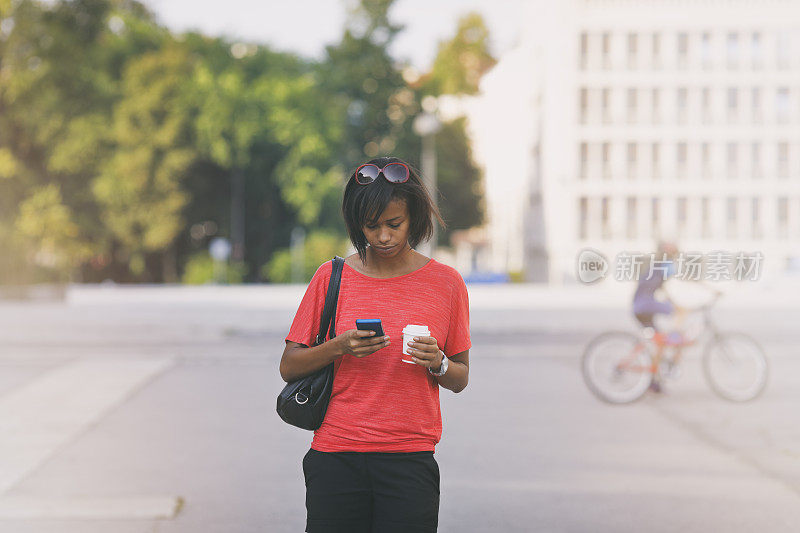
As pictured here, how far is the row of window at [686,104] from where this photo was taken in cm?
6081

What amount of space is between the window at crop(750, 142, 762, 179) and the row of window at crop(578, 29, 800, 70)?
184 inches

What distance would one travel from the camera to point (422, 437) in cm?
286

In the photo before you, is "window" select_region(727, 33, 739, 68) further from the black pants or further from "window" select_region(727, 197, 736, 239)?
the black pants

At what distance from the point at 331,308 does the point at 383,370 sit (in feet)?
0.78

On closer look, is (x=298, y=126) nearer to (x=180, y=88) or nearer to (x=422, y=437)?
(x=180, y=88)

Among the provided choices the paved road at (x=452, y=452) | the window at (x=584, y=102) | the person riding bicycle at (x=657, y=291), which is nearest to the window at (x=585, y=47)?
the window at (x=584, y=102)

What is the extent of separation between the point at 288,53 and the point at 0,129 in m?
19.1

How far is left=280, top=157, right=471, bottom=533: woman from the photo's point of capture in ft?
9.20

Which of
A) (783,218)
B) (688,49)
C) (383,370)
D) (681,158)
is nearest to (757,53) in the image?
(688,49)

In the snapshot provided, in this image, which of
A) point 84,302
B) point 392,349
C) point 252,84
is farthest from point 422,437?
point 252,84

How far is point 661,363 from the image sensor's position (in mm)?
9977

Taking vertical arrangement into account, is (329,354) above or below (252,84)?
below

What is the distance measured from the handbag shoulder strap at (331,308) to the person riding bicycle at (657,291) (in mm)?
7067

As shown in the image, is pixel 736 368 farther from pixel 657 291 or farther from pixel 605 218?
pixel 605 218
